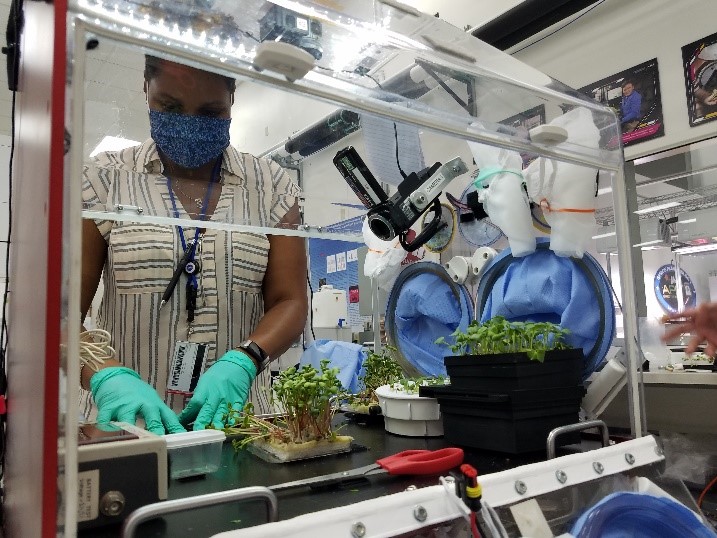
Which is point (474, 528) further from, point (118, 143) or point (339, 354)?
point (339, 354)

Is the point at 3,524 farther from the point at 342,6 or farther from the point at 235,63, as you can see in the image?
the point at 342,6

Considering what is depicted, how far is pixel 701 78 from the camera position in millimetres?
2426

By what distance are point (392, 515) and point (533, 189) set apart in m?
1.18

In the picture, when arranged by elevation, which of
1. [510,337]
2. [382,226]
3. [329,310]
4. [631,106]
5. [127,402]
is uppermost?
[631,106]

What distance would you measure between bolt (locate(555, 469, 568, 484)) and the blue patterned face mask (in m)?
1.05

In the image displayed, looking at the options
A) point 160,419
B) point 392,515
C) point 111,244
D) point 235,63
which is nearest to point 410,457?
point 392,515

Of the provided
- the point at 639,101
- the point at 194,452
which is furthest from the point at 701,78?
the point at 194,452

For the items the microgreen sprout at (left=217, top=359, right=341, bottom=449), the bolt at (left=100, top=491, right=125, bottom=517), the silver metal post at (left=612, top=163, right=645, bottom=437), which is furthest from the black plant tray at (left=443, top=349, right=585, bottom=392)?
the bolt at (left=100, top=491, right=125, bottom=517)

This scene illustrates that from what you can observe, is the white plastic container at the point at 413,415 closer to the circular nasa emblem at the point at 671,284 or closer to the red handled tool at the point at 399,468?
the red handled tool at the point at 399,468

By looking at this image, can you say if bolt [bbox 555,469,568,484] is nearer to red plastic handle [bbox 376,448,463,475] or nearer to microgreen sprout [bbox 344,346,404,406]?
red plastic handle [bbox 376,448,463,475]

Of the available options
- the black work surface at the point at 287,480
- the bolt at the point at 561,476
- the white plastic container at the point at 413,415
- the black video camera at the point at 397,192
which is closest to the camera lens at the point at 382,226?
the black video camera at the point at 397,192

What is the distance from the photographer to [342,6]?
963mm

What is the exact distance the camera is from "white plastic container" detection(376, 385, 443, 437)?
133 cm

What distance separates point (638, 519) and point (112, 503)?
0.75 m
